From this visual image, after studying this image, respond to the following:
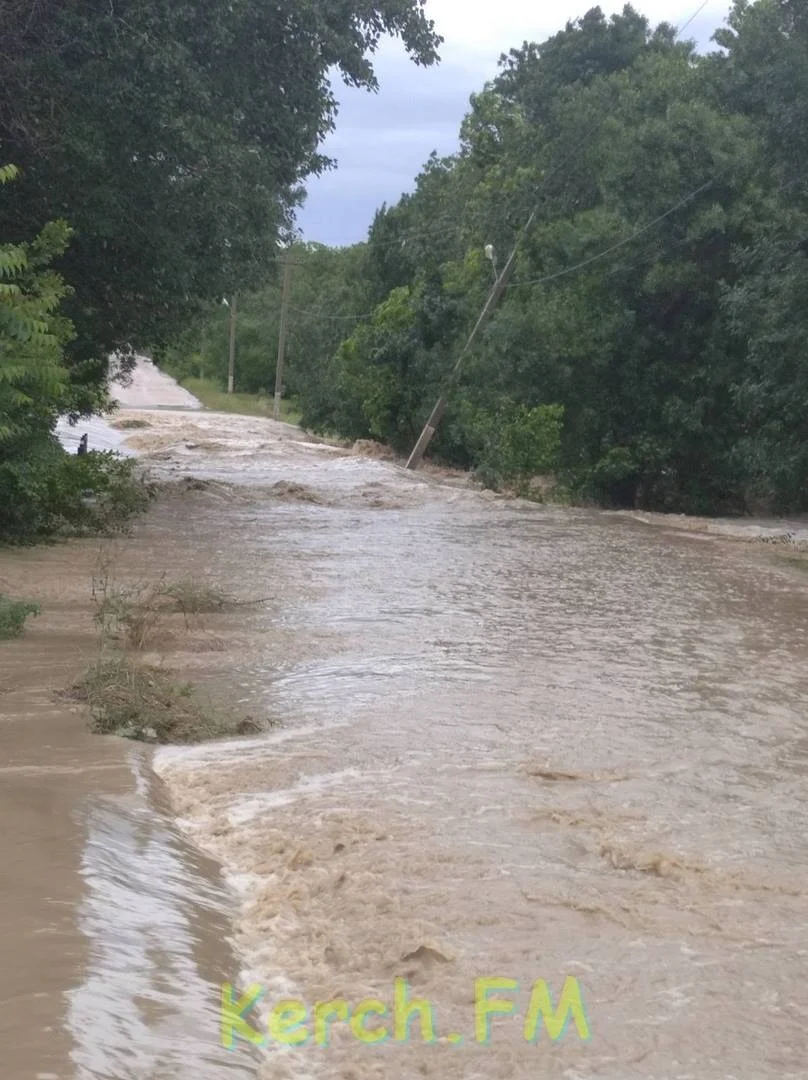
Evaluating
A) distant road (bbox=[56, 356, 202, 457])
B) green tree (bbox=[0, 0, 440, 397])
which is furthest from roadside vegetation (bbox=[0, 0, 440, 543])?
distant road (bbox=[56, 356, 202, 457])

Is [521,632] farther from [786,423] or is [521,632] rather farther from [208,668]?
[786,423]

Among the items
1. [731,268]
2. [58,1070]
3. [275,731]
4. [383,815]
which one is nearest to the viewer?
[58,1070]

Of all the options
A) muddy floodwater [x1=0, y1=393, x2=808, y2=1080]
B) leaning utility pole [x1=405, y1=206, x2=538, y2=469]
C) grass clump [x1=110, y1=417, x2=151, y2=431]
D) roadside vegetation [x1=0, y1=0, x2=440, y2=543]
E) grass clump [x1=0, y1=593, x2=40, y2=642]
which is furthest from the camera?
grass clump [x1=110, y1=417, x2=151, y2=431]

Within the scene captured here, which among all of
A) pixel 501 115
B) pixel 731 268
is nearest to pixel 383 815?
pixel 731 268

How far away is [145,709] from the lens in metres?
8.05

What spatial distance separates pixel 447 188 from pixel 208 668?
134ft

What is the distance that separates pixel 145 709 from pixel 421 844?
2.36 m

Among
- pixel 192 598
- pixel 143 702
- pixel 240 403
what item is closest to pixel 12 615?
pixel 192 598

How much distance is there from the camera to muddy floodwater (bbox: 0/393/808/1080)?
437 cm

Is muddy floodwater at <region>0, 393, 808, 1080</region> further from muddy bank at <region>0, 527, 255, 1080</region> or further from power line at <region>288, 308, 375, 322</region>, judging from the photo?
power line at <region>288, 308, 375, 322</region>

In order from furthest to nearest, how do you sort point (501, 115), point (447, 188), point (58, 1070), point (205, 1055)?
1. point (447, 188)
2. point (501, 115)
3. point (205, 1055)
4. point (58, 1070)

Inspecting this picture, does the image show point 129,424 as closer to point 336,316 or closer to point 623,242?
point 336,316

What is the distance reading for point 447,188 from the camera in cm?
4862

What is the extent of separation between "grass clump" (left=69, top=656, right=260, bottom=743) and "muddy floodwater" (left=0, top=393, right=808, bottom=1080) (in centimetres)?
17
